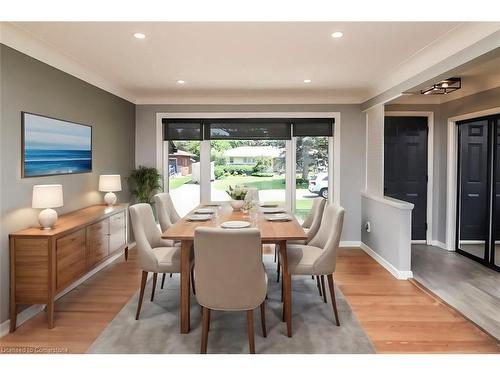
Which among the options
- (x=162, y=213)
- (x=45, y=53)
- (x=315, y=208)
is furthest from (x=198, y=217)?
(x=45, y=53)

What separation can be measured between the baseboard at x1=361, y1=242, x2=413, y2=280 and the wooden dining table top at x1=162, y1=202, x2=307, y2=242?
1.64m

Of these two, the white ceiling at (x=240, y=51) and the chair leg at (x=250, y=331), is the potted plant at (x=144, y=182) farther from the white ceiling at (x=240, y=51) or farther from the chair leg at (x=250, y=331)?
the chair leg at (x=250, y=331)

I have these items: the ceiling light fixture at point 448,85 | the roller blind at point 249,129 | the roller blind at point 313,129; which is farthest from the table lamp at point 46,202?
the ceiling light fixture at point 448,85

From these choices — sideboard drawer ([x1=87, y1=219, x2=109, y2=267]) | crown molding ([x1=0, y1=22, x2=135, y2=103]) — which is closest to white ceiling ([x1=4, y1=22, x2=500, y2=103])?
crown molding ([x1=0, y1=22, x2=135, y2=103])

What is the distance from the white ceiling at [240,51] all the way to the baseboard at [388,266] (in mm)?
2367

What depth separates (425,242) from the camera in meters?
5.70

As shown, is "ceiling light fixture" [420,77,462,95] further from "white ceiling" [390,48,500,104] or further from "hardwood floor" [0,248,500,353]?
"hardwood floor" [0,248,500,353]

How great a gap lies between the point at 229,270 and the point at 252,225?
88 centimetres

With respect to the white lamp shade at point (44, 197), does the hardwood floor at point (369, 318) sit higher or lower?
lower

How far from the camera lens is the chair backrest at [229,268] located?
2242 mm

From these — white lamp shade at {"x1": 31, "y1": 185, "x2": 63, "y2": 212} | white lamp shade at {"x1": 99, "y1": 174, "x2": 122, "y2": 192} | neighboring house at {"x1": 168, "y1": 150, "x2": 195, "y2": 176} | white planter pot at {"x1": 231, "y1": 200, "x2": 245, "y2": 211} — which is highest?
neighboring house at {"x1": 168, "y1": 150, "x2": 195, "y2": 176}

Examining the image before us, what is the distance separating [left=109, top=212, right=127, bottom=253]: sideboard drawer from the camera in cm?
407

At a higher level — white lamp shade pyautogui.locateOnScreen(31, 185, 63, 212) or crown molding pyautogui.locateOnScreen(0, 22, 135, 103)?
crown molding pyautogui.locateOnScreen(0, 22, 135, 103)

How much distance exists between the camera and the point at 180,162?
5824 mm
